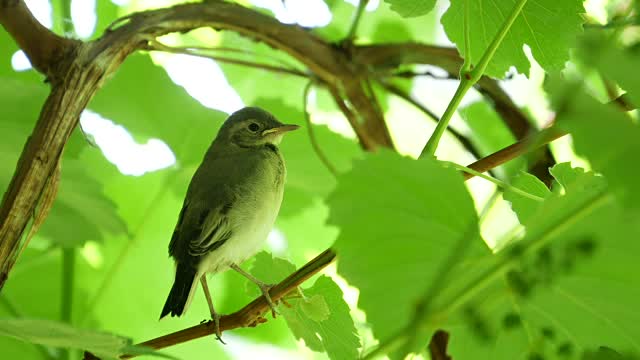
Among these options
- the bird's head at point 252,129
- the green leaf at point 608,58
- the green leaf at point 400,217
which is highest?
the bird's head at point 252,129

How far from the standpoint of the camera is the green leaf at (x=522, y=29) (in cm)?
79

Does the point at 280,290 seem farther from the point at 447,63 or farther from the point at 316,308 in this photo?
the point at 447,63

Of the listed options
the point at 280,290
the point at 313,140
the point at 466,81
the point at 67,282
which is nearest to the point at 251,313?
the point at 280,290

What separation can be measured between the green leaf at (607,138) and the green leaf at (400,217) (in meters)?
0.18

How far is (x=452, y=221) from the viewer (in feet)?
1.57

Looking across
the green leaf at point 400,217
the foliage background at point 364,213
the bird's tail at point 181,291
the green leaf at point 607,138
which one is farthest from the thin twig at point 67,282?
the green leaf at point 607,138

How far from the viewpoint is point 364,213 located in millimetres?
473

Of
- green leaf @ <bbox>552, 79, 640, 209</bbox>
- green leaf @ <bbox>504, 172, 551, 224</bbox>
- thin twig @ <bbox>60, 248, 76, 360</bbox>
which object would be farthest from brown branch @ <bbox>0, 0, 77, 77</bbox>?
green leaf @ <bbox>552, 79, 640, 209</bbox>

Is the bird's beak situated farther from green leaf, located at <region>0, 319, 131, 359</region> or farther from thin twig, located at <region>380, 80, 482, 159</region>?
green leaf, located at <region>0, 319, 131, 359</region>

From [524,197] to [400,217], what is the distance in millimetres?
270

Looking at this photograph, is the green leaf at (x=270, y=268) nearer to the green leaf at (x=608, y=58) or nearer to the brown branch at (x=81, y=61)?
the brown branch at (x=81, y=61)

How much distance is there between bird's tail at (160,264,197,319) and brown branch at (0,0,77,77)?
353mm

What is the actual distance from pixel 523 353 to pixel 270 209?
65cm

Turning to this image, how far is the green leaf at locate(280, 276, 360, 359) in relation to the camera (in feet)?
2.41
